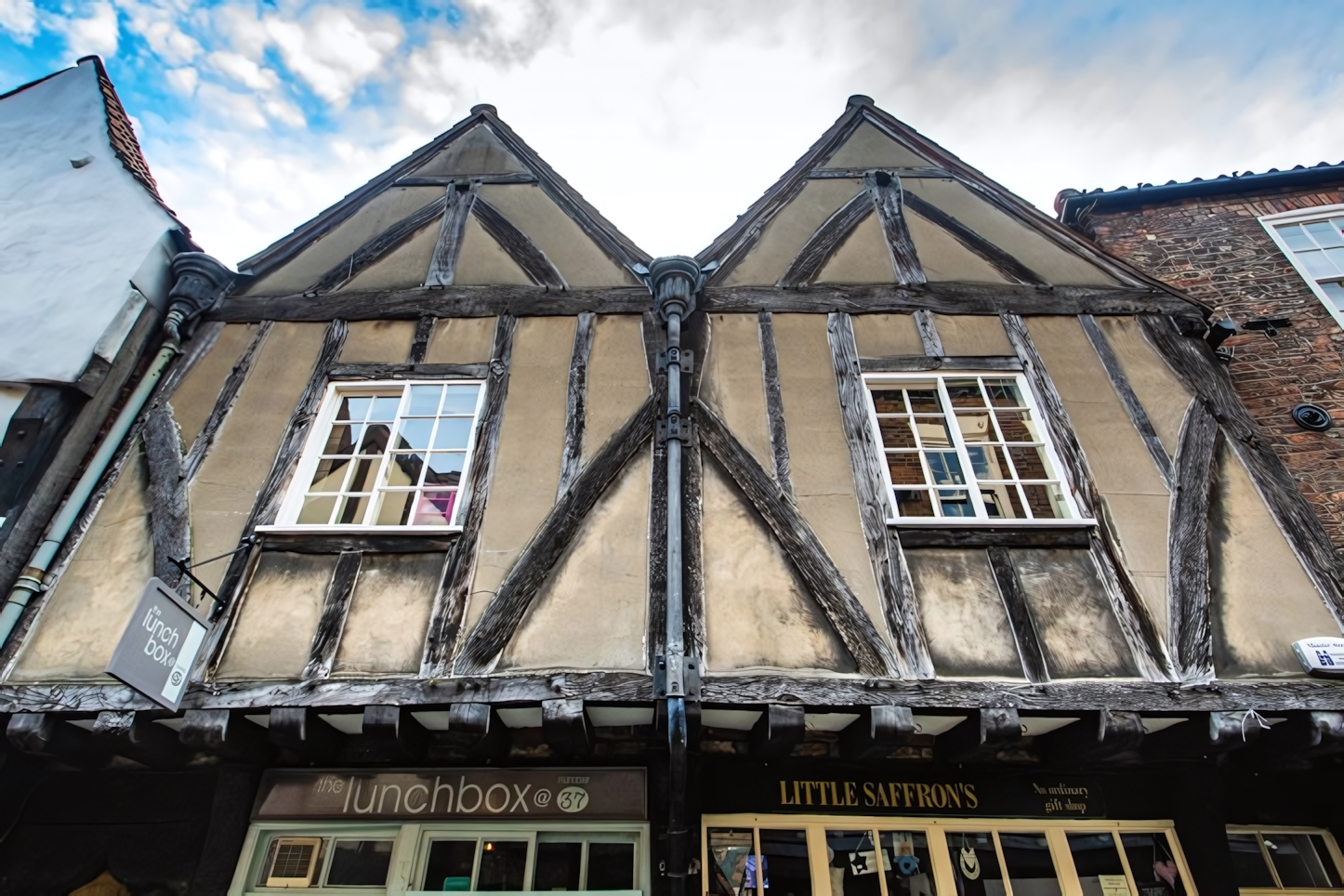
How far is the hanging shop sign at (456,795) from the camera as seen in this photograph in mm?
4242

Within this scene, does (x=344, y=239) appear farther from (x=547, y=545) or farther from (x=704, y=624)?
(x=704, y=624)

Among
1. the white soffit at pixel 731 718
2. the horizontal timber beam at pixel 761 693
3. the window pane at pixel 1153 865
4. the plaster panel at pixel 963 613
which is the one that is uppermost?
the plaster panel at pixel 963 613

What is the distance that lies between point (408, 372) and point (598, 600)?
105 inches

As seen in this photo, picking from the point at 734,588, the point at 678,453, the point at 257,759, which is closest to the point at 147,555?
the point at 257,759

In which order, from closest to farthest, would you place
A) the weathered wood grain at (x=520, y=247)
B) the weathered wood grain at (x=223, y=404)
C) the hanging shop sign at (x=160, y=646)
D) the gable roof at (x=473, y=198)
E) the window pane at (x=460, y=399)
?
the hanging shop sign at (x=160, y=646), the weathered wood grain at (x=223, y=404), the window pane at (x=460, y=399), the weathered wood grain at (x=520, y=247), the gable roof at (x=473, y=198)

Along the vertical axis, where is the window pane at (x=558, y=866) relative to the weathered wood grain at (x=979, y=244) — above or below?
below

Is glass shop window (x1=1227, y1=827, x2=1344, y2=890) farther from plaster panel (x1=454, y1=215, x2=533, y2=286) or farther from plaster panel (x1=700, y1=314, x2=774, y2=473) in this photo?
plaster panel (x1=454, y1=215, x2=533, y2=286)

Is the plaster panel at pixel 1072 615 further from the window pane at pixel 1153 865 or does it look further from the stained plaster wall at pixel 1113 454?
the window pane at pixel 1153 865

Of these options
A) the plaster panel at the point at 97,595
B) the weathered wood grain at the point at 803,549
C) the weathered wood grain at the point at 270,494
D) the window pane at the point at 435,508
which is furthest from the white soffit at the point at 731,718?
the plaster panel at the point at 97,595

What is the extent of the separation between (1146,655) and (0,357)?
8448mm

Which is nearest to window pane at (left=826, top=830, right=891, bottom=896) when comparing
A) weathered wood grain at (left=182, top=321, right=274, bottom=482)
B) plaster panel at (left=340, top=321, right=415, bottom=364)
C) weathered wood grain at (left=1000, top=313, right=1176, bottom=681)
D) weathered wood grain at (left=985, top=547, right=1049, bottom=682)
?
weathered wood grain at (left=985, top=547, right=1049, bottom=682)

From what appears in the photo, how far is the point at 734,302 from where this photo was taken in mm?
6035

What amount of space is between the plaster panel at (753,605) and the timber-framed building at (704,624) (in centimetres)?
2

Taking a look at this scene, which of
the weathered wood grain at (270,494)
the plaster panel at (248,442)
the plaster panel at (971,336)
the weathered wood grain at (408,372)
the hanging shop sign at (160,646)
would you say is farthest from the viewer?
the plaster panel at (971,336)
